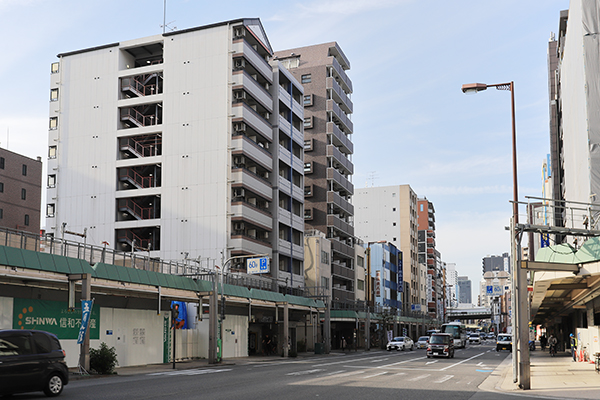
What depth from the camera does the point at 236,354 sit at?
51250mm

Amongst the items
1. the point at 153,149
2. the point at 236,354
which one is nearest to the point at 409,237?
the point at 153,149

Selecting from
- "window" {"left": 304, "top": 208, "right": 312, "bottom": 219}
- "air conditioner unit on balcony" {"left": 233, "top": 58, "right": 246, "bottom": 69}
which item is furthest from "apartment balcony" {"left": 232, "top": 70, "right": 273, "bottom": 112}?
"window" {"left": 304, "top": 208, "right": 312, "bottom": 219}

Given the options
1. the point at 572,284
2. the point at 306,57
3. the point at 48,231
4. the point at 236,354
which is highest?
the point at 306,57

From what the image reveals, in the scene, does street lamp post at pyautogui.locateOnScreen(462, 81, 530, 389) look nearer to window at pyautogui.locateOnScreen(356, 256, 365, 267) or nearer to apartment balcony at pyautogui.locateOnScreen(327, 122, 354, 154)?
apartment balcony at pyautogui.locateOnScreen(327, 122, 354, 154)

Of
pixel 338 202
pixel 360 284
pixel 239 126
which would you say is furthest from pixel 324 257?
pixel 239 126

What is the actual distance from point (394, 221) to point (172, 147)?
82.5m

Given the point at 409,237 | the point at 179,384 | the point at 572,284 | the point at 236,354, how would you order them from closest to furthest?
the point at 179,384
the point at 572,284
the point at 236,354
the point at 409,237

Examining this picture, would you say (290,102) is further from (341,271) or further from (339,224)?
(341,271)

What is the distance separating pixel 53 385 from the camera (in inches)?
705

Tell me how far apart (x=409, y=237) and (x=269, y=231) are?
74.5 meters

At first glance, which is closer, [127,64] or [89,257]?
[89,257]

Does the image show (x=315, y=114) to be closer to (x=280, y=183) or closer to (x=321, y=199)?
(x=321, y=199)

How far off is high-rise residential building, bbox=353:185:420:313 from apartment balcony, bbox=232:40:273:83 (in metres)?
72.9

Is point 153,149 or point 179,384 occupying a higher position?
point 153,149
